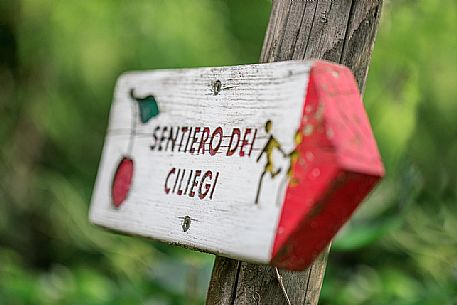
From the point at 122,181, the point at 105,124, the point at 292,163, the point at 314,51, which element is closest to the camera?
the point at 292,163

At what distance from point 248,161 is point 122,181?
259 millimetres

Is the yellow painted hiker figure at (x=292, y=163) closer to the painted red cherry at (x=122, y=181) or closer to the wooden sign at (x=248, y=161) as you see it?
the wooden sign at (x=248, y=161)

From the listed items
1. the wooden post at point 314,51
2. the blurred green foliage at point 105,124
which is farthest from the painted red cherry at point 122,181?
the blurred green foliage at point 105,124

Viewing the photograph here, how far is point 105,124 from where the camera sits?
2539 mm

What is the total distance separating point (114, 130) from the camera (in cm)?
99

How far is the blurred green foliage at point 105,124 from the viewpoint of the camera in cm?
169

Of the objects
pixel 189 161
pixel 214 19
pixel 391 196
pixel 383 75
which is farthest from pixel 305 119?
pixel 214 19

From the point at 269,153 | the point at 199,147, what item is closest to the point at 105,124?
the point at 199,147

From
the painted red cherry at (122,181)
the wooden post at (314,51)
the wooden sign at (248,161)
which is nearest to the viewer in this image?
the wooden sign at (248,161)

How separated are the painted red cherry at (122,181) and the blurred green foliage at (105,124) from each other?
1.59 ft

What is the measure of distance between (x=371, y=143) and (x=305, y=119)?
58 mm

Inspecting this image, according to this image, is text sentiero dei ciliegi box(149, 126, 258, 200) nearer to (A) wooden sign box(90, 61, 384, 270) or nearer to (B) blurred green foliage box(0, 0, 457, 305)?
(A) wooden sign box(90, 61, 384, 270)

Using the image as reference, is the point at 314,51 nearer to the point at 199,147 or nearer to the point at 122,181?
the point at 199,147

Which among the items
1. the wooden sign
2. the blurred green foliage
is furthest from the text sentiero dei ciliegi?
the blurred green foliage
